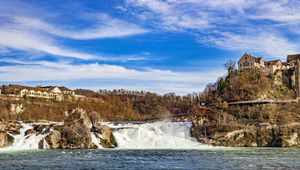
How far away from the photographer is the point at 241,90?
240ft

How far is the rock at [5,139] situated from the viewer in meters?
58.3

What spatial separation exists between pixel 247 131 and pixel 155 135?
14100 millimetres

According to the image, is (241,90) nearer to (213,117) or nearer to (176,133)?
(213,117)

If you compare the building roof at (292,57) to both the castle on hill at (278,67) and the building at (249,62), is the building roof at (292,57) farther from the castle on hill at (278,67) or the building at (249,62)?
the building at (249,62)

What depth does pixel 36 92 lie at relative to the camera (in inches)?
4481

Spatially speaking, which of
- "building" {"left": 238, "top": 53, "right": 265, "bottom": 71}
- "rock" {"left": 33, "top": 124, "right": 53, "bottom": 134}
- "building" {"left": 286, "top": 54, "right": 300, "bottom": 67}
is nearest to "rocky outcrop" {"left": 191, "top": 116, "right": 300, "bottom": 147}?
"rock" {"left": 33, "top": 124, "right": 53, "bottom": 134}

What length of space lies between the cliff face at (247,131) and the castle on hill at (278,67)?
1556 centimetres

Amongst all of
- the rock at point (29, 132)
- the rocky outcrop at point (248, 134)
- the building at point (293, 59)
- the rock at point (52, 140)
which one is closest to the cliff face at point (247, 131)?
the rocky outcrop at point (248, 134)

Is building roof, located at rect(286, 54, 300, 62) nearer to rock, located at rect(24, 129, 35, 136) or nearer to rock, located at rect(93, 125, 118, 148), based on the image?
rock, located at rect(93, 125, 118, 148)

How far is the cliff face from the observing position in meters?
63.0

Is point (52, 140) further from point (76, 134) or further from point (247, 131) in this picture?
point (247, 131)

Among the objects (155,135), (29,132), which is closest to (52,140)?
(29,132)

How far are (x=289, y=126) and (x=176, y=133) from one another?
56.7 ft

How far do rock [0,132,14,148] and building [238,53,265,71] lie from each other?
47.3 meters
